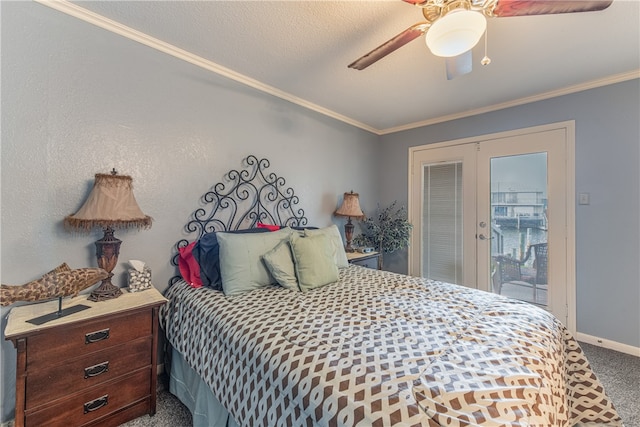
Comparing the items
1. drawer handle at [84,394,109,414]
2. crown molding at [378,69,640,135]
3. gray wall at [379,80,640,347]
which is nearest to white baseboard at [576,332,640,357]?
gray wall at [379,80,640,347]

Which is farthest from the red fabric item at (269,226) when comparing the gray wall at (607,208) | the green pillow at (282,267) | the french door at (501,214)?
the gray wall at (607,208)

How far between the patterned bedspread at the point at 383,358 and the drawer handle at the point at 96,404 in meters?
0.39

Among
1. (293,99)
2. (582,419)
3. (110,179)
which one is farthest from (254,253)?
(582,419)

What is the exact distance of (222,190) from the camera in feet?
7.66

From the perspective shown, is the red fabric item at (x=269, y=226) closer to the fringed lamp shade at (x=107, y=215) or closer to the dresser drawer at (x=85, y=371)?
the fringed lamp shade at (x=107, y=215)

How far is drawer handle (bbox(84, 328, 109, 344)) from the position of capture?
52.6 inches

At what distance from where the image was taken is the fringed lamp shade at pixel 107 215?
150cm

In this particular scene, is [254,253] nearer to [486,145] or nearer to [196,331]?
[196,331]

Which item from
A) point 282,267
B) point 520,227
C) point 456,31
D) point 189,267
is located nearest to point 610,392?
point 520,227

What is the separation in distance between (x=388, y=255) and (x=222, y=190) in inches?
106

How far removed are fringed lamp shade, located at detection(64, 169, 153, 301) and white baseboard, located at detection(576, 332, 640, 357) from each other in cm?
393

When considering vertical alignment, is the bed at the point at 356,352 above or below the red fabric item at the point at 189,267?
below

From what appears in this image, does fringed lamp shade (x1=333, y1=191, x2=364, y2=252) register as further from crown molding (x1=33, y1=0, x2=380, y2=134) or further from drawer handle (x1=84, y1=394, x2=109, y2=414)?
drawer handle (x1=84, y1=394, x2=109, y2=414)

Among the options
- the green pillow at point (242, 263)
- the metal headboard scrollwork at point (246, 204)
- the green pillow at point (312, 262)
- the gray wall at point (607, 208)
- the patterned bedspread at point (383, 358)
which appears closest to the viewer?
the patterned bedspread at point (383, 358)
